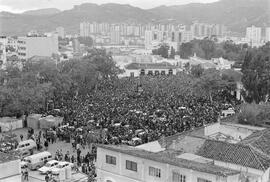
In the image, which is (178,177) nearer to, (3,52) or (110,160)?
(110,160)

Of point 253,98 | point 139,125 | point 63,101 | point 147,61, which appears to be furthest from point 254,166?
point 147,61

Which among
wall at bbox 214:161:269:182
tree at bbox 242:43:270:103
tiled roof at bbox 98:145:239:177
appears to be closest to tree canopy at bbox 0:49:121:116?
tiled roof at bbox 98:145:239:177

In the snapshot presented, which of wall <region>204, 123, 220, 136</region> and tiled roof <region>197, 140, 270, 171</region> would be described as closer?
tiled roof <region>197, 140, 270, 171</region>

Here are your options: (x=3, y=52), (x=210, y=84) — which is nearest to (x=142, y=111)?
(x=210, y=84)

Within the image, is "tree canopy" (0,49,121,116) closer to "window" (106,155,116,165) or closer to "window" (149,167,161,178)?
"window" (106,155,116,165)

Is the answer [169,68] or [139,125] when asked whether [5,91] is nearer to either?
[139,125]
